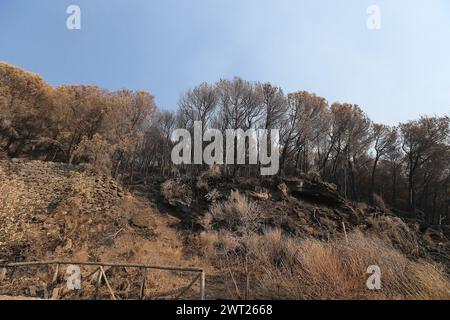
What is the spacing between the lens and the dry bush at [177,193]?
2285 centimetres

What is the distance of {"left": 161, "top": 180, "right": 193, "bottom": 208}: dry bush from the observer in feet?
75.0

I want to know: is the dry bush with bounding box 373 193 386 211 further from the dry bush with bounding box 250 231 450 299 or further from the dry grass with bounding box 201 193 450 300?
the dry bush with bounding box 250 231 450 299

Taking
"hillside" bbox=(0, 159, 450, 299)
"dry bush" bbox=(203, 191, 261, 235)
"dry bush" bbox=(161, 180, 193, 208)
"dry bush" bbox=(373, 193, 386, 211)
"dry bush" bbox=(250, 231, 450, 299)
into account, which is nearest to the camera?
"dry bush" bbox=(250, 231, 450, 299)

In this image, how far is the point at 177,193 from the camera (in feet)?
78.5

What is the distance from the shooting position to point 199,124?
3133 centimetres

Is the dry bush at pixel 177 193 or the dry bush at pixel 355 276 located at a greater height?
the dry bush at pixel 177 193

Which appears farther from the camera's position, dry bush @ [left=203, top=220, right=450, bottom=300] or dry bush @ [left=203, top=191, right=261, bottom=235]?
dry bush @ [left=203, top=191, right=261, bottom=235]

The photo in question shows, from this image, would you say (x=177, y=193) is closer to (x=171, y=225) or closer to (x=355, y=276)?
(x=171, y=225)

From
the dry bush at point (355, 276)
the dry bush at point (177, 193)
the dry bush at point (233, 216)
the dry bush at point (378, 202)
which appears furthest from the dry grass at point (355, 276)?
the dry bush at point (378, 202)

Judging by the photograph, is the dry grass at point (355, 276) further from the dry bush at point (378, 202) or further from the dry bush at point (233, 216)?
the dry bush at point (378, 202)

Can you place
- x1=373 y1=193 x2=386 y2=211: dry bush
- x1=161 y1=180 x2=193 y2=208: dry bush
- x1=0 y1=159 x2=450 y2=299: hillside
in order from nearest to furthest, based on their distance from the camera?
1. x1=0 y1=159 x2=450 y2=299: hillside
2. x1=161 y1=180 x2=193 y2=208: dry bush
3. x1=373 y1=193 x2=386 y2=211: dry bush

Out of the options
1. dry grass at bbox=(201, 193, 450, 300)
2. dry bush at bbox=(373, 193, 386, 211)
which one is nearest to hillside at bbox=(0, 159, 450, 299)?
dry grass at bbox=(201, 193, 450, 300)
